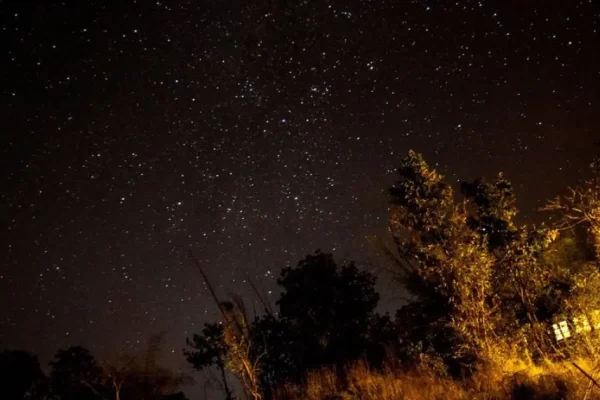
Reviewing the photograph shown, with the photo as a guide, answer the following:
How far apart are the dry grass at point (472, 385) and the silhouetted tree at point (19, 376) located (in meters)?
19.3

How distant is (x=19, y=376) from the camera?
80.3ft

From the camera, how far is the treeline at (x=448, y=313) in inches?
385

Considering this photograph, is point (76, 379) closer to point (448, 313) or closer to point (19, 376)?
point (19, 376)

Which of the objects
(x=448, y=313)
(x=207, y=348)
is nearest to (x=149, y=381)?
(x=207, y=348)

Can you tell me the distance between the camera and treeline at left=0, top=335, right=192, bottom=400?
22922 mm

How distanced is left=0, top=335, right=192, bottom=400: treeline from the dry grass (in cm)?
1341

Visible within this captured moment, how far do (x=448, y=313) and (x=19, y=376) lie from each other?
2337 centimetres

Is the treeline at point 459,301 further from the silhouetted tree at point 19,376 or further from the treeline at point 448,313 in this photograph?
the silhouetted tree at point 19,376

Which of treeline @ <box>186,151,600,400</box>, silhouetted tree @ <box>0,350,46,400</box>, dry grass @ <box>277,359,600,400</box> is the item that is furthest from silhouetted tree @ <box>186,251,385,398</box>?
silhouetted tree @ <box>0,350,46,400</box>

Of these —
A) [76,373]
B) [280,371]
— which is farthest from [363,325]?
[76,373]

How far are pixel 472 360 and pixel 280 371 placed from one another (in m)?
13.7

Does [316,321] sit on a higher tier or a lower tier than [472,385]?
higher

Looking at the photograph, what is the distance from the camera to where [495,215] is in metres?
16.1

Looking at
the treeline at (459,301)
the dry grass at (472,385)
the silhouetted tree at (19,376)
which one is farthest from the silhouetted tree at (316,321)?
the silhouetted tree at (19,376)
